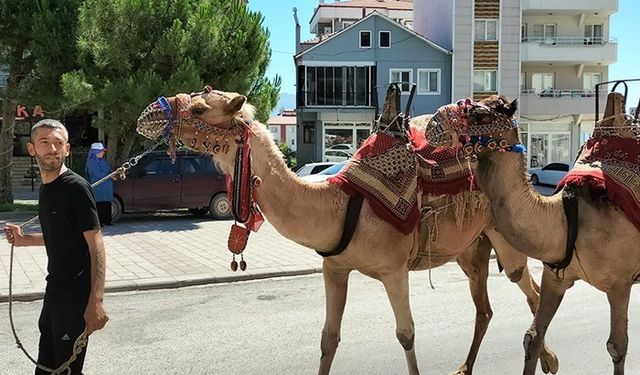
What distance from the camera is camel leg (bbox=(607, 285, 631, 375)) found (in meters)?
3.76

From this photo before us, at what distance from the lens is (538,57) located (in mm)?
38562

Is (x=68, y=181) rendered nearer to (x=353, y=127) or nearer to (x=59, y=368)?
(x=59, y=368)

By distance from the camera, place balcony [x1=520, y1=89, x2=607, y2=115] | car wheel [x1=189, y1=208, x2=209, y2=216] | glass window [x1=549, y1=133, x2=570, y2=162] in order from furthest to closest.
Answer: glass window [x1=549, y1=133, x2=570, y2=162], balcony [x1=520, y1=89, x2=607, y2=115], car wheel [x1=189, y1=208, x2=209, y2=216]

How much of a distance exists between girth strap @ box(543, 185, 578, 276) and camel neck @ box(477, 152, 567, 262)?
0.04 metres

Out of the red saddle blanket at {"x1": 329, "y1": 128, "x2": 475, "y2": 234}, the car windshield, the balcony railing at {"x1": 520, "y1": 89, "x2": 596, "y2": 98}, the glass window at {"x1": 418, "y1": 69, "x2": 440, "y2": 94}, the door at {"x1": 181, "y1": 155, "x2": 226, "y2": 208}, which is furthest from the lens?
the balcony railing at {"x1": 520, "y1": 89, "x2": 596, "y2": 98}

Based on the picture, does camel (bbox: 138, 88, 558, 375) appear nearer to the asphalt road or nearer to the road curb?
the asphalt road

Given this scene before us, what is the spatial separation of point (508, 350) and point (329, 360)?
7.71 ft

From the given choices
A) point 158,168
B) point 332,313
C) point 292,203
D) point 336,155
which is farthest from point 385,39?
point 292,203

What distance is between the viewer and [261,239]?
43.5 feet

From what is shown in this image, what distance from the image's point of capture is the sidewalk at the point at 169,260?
29.4ft

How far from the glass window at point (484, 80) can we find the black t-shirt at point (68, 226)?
37010 mm

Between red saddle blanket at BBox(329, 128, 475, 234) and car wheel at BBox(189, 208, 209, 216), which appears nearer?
red saddle blanket at BBox(329, 128, 475, 234)

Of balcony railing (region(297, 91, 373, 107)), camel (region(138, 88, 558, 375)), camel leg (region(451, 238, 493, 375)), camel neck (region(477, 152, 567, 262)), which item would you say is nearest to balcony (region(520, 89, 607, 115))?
balcony railing (region(297, 91, 373, 107))

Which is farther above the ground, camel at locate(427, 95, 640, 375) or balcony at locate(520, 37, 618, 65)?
balcony at locate(520, 37, 618, 65)
